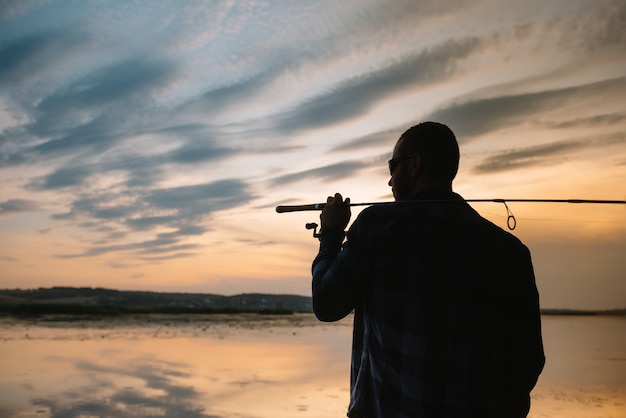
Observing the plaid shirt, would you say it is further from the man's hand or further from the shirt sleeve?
the man's hand

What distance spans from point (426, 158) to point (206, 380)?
386 inches

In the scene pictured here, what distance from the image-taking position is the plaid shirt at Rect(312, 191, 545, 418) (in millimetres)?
1591

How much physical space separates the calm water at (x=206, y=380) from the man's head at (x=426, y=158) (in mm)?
6974

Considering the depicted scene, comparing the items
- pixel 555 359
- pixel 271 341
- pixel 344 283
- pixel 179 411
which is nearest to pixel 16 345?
pixel 271 341

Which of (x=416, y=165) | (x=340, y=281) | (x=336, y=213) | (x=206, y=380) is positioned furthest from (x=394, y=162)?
(x=206, y=380)

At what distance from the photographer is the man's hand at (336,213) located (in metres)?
1.94

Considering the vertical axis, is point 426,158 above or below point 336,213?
above

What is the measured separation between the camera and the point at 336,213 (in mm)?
1964

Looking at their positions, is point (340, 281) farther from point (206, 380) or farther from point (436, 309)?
point (206, 380)

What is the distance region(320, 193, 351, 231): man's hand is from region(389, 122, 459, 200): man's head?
22 cm

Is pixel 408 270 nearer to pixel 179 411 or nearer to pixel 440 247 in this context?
pixel 440 247

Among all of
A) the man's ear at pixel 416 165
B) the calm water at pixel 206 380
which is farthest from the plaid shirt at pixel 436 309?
the calm water at pixel 206 380

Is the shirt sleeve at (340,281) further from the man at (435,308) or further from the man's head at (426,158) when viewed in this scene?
the man's head at (426,158)

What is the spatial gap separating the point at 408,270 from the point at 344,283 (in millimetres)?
203
